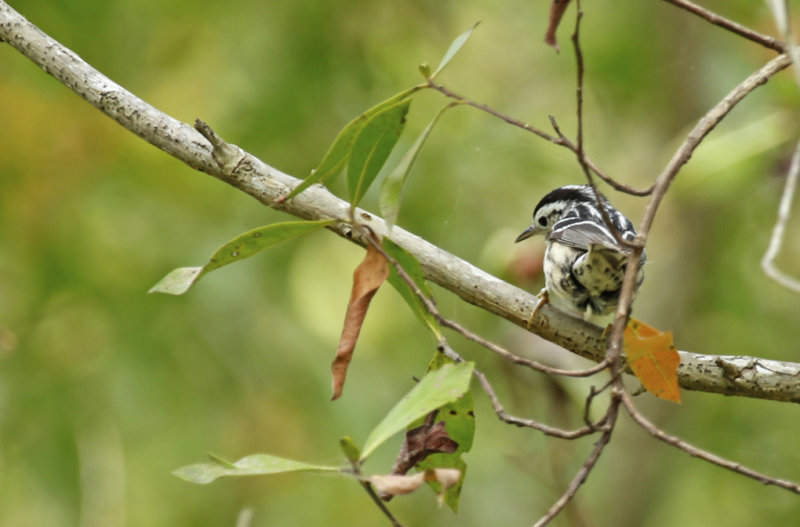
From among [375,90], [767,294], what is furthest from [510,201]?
[767,294]

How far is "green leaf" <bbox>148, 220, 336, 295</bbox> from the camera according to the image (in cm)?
235

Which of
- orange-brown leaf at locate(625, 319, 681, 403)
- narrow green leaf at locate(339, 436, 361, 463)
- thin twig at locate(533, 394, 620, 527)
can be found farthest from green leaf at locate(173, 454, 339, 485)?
orange-brown leaf at locate(625, 319, 681, 403)

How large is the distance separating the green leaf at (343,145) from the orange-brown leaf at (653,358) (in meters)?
0.77

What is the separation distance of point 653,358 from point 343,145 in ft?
3.00

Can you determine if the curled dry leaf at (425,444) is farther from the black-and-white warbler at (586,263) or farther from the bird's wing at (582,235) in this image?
the bird's wing at (582,235)

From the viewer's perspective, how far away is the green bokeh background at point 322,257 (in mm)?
5168

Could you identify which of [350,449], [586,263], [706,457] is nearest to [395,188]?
[350,449]

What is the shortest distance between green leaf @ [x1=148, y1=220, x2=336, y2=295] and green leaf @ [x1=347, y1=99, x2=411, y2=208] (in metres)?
0.15

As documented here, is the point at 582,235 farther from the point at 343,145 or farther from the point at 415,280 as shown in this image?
the point at 343,145

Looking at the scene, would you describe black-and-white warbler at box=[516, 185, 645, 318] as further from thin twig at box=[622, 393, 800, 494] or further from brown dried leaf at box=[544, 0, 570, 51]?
thin twig at box=[622, 393, 800, 494]

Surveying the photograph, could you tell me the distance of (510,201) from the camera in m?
7.19

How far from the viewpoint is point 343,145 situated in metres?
2.35

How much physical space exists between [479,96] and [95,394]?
384 centimetres

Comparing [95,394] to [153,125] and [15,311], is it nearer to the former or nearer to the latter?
[15,311]
